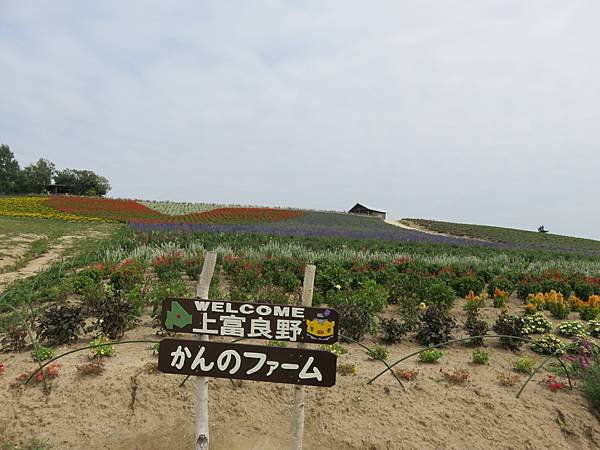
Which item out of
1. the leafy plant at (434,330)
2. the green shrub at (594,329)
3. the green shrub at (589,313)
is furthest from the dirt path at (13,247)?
the green shrub at (589,313)

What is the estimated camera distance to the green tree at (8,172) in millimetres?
62469

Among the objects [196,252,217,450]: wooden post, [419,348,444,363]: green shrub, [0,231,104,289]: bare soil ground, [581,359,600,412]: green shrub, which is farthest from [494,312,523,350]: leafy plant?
[0,231,104,289]: bare soil ground

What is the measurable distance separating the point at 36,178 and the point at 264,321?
7265cm

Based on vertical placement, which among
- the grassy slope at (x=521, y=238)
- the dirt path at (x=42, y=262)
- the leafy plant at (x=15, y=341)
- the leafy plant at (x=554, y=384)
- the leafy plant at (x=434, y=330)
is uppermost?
the grassy slope at (x=521, y=238)

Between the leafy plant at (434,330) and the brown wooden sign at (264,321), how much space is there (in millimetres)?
3159

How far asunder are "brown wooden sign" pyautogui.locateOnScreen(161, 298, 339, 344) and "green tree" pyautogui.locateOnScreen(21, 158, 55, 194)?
231ft

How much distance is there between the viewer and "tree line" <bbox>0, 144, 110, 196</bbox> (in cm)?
6044

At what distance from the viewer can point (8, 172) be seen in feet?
209

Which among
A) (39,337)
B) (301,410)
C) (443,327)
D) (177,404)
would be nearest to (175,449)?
(177,404)

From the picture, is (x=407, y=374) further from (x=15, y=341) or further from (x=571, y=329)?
(x=15, y=341)

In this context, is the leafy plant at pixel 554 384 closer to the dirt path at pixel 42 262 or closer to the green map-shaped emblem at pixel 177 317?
the green map-shaped emblem at pixel 177 317

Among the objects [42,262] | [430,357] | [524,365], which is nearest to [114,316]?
[430,357]

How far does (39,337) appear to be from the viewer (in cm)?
545

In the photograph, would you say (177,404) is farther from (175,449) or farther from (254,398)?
(254,398)
